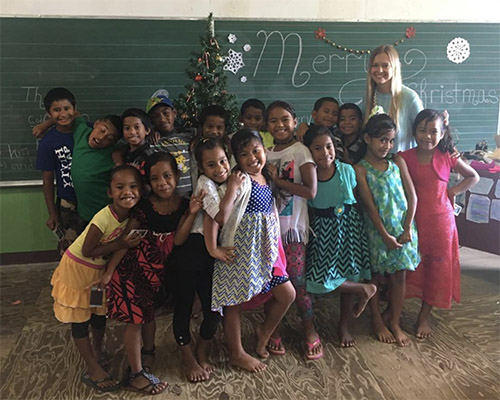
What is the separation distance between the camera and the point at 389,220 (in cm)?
220

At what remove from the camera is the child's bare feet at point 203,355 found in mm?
2047

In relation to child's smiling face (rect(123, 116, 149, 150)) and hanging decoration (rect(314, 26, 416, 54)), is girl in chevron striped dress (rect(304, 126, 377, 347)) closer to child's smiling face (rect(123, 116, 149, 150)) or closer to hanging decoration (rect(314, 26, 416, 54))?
child's smiling face (rect(123, 116, 149, 150))

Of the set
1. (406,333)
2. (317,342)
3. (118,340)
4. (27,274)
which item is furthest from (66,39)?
(406,333)

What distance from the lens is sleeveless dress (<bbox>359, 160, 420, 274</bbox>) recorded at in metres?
2.18

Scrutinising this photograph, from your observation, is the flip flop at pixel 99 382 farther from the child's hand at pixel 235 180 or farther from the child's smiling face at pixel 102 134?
the child's smiling face at pixel 102 134

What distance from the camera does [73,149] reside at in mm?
2438

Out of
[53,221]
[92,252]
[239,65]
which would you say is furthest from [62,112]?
[239,65]

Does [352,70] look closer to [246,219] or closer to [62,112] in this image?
[246,219]

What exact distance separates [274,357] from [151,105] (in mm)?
1586

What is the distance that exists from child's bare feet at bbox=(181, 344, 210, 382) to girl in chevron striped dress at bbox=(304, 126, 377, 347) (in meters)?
0.67

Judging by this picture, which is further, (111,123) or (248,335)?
(248,335)

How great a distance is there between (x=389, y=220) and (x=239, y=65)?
6.36 ft

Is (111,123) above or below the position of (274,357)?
above

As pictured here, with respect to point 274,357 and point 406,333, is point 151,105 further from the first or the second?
point 406,333
